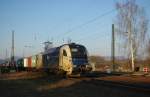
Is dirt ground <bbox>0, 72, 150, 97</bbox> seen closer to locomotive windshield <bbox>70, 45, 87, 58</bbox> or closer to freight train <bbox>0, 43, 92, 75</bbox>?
freight train <bbox>0, 43, 92, 75</bbox>

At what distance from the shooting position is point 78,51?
3325 cm

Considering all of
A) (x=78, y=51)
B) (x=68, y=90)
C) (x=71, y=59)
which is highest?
(x=78, y=51)

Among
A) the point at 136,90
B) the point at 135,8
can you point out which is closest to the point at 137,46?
the point at 135,8

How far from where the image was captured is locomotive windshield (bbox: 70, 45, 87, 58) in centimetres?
3281

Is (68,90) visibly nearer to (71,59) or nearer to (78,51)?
(71,59)

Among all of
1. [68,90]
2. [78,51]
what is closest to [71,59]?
[78,51]

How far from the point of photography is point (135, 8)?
56.3 m

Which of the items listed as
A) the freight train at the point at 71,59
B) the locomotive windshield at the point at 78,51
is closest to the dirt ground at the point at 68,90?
the freight train at the point at 71,59

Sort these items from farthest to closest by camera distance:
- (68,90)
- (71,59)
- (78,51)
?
(78,51) → (71,59) → (68,90)

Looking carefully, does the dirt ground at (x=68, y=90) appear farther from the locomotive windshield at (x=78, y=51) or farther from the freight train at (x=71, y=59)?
the locomotive windshield at (x=78, y=51)

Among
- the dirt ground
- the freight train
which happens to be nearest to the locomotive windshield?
the freight train

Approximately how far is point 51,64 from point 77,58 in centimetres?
639

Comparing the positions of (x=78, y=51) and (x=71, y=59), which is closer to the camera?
(x=71, y=59)

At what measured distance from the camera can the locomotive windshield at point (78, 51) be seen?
3281 centimetres
